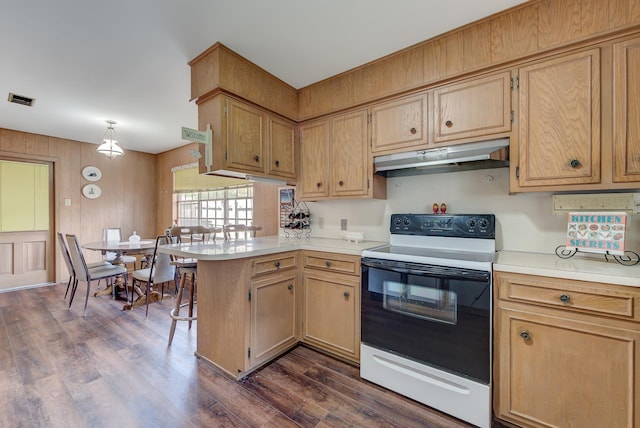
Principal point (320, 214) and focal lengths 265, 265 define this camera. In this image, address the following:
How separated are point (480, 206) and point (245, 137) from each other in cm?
197

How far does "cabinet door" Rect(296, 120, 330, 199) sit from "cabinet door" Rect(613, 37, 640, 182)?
1.87m

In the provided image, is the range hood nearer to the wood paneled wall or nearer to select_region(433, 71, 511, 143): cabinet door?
select_region(433, 71, 511, 143): cabinet door

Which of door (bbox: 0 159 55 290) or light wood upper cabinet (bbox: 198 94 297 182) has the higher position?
light wood upper cabinet (bbox: 198 94 297 182)

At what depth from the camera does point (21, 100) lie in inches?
119

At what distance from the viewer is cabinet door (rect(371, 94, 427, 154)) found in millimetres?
2008

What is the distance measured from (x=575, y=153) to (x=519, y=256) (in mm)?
668

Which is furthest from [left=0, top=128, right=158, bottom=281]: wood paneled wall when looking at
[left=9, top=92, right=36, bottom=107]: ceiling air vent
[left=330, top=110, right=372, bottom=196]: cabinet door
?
[left=330, top=110, right=372, bottom=196]: cabinet door

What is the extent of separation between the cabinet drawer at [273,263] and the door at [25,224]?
15.7 ft

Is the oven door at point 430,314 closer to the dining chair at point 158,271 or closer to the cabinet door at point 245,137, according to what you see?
the cabinet door at point 245,137

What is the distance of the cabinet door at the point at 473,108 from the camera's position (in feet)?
5.60

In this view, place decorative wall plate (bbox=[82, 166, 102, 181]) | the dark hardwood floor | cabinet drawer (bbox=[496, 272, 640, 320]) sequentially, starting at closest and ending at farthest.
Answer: cabinet drawer (bbox=[496, 272, 640, 320]) < the dark hardwood floor < decorative wall plate (bbox=[82, 166, 102, 181])

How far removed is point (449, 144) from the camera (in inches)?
74.1

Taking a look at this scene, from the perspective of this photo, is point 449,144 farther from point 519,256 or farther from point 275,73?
point 275,73

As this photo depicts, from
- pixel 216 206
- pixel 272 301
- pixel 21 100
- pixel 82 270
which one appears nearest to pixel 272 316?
pixel 272 301
